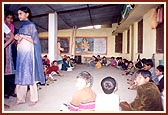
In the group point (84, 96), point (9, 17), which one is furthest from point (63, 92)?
point (9, 17)

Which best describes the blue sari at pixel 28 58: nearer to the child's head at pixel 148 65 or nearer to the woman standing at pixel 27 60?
the woman standing at pixel 27 60

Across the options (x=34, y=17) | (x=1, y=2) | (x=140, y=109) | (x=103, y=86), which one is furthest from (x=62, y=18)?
(x=140, y=109)

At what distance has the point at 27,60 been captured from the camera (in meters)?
1.88

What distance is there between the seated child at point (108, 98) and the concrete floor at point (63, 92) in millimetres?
84

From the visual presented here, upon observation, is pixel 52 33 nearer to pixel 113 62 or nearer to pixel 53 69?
pixel 53 69

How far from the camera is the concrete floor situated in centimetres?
176

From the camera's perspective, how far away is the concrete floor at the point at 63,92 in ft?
5.78

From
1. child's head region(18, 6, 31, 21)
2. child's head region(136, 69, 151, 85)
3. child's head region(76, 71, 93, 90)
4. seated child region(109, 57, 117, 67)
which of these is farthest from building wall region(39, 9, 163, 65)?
child's head region(76, 71, 93, 90)

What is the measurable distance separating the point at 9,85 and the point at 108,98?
0.71 metres

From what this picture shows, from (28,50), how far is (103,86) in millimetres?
586

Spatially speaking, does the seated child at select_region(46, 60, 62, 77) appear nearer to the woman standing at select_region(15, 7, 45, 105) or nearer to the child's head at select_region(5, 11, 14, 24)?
the woman standing at select_region(15, 7, 45, 105)

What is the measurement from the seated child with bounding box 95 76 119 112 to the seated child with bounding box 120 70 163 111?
10cm

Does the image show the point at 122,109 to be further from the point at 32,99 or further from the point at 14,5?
the point at 14,5

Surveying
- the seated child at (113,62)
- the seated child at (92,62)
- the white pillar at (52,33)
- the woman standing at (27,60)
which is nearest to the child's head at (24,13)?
the woman standing at (27,60)
